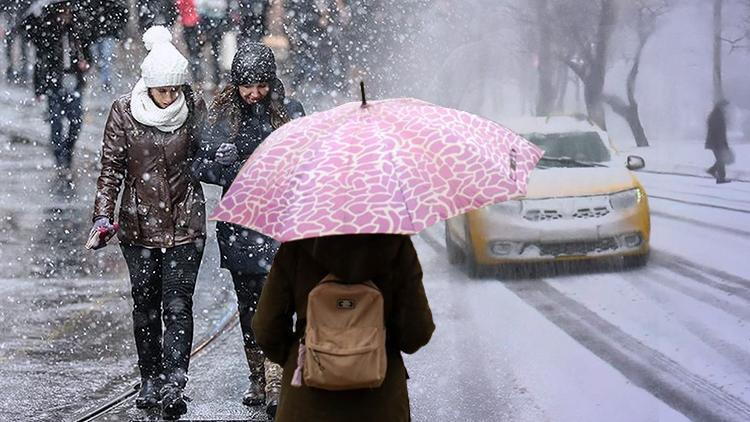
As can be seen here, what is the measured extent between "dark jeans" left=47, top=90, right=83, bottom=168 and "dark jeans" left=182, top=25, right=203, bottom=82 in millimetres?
4126

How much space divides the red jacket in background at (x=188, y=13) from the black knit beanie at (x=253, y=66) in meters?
12.3

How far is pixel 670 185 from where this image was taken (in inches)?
308

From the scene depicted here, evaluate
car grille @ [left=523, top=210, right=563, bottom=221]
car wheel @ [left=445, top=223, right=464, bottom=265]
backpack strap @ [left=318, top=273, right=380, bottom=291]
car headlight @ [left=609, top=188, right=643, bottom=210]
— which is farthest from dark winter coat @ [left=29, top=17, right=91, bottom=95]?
backpack strap @ [left=318, top=273, right=380, bottom=291]

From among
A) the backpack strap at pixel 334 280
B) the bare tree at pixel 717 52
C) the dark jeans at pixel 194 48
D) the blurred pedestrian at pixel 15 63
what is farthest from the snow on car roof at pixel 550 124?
the blurred pedestrian at pixel 15 63

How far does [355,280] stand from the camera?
12.2ft

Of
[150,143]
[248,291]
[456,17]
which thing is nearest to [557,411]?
[248,291]

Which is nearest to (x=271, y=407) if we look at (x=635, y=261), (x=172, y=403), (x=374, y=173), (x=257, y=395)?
(x=257, y=395)

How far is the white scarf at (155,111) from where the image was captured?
602 centimetres

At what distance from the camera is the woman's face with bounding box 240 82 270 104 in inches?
236

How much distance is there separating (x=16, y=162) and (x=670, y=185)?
9.85 m

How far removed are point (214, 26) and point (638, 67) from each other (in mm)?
12221

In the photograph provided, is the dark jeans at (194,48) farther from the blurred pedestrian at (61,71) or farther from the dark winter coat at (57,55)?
the dark winter coat at (57,55)

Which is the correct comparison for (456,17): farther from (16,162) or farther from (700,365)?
(16,162)

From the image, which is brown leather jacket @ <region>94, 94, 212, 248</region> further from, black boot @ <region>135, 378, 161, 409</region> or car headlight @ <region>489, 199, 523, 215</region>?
car headlight @ <region>489, 199, 523, 215</region>
